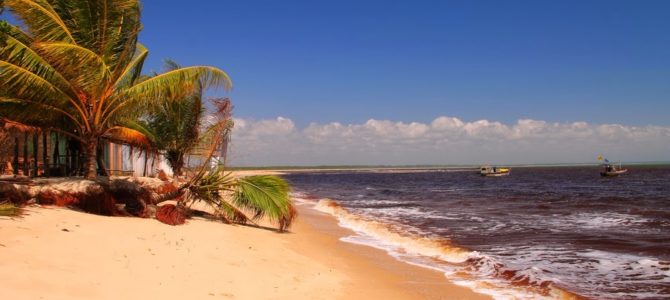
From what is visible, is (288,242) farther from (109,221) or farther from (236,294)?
(236,294)

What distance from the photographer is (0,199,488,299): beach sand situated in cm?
578

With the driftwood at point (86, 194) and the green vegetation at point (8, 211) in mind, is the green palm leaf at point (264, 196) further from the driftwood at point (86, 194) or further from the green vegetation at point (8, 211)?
the green vegetation at point (8, 211)

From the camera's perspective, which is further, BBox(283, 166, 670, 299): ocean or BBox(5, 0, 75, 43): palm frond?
BBox(5, 0, 75, 43): palm frond

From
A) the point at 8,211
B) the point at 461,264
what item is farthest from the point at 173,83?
the point at 461,264

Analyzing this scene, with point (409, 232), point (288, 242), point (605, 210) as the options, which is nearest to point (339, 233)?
point (409, 232)

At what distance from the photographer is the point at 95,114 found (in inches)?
474

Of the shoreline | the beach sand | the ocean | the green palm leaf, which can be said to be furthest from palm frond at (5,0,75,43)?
the ocean

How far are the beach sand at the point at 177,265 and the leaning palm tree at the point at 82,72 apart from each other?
2682 mm

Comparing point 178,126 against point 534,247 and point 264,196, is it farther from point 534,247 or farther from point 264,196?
point 534,247

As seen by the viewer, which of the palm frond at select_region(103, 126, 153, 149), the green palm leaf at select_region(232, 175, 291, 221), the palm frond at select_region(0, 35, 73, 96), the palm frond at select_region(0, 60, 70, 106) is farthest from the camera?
the palm frond at select_region(103, 126, 153, 149)

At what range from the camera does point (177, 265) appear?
7.44 metres

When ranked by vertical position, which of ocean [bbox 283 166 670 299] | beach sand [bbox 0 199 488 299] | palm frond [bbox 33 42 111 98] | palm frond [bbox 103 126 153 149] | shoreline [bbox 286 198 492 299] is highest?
palm frond [bbox 33 42 111 98]

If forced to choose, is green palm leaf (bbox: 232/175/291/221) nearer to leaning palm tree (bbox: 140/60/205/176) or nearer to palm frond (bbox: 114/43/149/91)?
leaning palm tree (bbox: 140/60/205/176)

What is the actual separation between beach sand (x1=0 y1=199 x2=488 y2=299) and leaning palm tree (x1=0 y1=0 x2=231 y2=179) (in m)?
2.68
